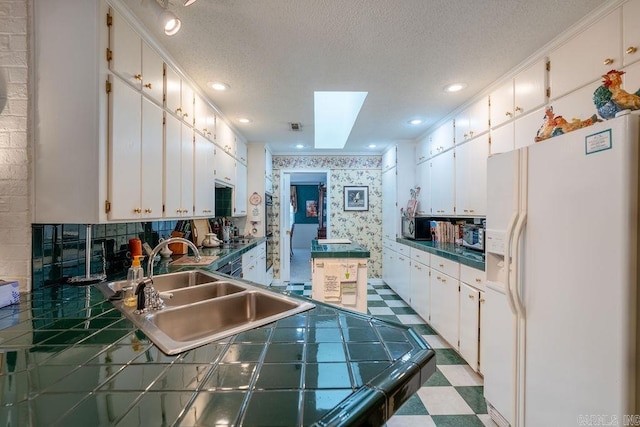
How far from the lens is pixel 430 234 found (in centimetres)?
355

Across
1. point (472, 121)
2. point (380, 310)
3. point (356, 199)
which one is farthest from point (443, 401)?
point (356, 199)

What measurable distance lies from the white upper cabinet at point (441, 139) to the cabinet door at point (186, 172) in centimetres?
267

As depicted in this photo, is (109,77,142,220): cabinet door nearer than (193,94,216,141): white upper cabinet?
Yes

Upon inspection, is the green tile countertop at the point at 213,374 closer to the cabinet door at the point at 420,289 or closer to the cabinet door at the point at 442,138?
the cabinet door at the point at 420,289

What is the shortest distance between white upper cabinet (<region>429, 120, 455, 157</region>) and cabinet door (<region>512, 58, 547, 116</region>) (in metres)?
0.94

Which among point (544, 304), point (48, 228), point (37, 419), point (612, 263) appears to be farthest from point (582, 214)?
point (48, 228)

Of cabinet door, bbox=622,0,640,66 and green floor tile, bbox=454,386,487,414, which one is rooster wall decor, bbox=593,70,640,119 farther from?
green floor tile, bbox=454,386,487,414

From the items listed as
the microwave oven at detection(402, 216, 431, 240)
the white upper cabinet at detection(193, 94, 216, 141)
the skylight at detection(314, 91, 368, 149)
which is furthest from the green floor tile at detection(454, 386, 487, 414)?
the white upper cabinet at detection(193, 94, 216, 141)

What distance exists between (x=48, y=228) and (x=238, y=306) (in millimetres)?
1106

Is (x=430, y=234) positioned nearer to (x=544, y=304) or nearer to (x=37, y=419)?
(x=544, y=304)

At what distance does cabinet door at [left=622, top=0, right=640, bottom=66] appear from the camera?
1286 millimetres

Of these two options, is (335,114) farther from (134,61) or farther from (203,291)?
(203,291)

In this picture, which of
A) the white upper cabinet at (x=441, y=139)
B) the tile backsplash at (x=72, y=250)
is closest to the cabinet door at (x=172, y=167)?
the tile backsplash at (x=72, y=250)

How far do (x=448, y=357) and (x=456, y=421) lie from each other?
0.77 m
